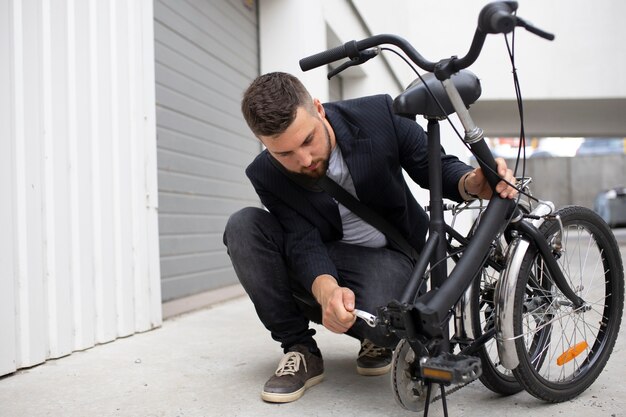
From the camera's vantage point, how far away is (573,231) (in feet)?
→ 6.72

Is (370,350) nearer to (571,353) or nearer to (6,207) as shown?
(571,353)

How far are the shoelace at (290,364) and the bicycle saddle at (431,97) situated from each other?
3.19 feet

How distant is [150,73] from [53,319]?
1524 mm

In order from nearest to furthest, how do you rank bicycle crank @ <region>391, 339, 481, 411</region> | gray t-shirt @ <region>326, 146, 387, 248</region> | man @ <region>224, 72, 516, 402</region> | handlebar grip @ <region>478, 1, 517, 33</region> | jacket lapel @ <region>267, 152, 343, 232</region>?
1. handlebar grip @ <region>478, 1, 517, 33</region>
2. bicycle crank @ <region>391, 339, 481, 411</region>
3. man @ <region>224, 72, 516, 402</region>
4. jacket lapel @ <region>267, 152, 343, 232</region>
5. gray t-shirt @ <region>326, 146, 387, 248</region>

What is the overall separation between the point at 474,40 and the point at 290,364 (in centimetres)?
125

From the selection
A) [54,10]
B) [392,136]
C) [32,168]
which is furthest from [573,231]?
[54,10]

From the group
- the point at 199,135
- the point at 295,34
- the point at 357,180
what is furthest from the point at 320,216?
the point at 295,34

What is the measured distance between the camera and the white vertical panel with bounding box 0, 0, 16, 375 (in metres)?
2.27

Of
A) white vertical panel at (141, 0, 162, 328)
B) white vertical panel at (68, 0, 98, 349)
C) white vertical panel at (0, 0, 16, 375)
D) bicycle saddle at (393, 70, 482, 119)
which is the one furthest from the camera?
white vertical panel at (141, 0, 162, 328)

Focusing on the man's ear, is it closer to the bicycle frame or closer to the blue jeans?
the bicycle frame

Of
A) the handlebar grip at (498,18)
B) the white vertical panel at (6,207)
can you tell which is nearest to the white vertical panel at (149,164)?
the white vertical panel at (6,207)

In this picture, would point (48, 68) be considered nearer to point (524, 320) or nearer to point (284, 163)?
point (284, 163)

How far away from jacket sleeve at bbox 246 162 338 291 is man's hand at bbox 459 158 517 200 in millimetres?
524

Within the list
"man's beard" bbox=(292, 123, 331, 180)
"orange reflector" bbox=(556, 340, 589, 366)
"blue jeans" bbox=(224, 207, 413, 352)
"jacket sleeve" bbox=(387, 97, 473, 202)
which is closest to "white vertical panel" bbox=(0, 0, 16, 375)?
"blue jeans" bbox=(224, 207, 413, 352)
